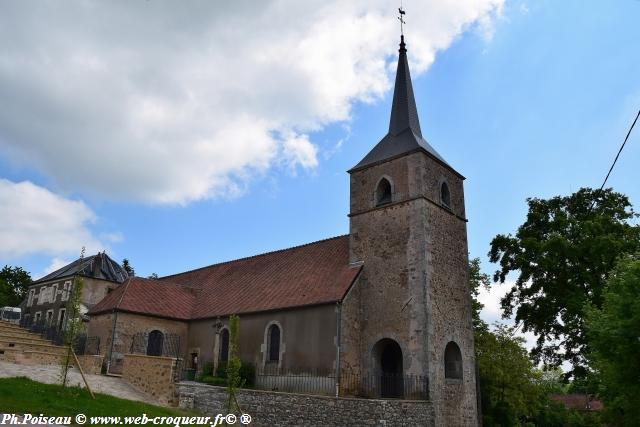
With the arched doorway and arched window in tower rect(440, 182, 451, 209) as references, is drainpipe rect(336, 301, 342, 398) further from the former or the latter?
arched window in tower rect(440, 182, 451, 209)

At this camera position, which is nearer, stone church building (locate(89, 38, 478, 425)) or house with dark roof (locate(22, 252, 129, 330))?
stone church building (locate(89, 38, 478, 425))

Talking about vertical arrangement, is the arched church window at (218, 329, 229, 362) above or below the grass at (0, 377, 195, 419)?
above

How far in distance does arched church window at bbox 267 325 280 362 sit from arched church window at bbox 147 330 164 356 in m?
6.86

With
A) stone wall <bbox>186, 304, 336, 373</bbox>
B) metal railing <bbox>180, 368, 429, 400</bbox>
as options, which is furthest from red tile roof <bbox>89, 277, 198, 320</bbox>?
metal railing <bbox>180, 368, 429, 400</bbox>

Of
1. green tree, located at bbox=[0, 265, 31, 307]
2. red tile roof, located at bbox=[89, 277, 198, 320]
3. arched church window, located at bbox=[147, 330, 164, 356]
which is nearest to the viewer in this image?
red tile roof, located at bbox=[89, 277, 198, 320]

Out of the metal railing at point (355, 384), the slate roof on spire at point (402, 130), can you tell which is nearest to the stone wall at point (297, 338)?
the metal railing at point (355, 384)

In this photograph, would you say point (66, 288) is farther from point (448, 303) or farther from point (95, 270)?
point (448, 303)

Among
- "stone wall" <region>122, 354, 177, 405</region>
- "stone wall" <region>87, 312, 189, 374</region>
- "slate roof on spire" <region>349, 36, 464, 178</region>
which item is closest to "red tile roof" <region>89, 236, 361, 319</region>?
"stone wall" <region>87, 312, 189, 374</region>

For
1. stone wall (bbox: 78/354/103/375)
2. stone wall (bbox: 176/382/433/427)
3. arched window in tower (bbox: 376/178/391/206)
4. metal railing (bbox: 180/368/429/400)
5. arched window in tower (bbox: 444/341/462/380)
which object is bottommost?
stone wall (bbox: 176/382/433/427)

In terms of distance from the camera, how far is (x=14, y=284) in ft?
178

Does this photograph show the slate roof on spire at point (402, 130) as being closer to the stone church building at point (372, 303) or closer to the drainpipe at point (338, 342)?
the stone church building at point (372, 303)

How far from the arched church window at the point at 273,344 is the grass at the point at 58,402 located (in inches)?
284

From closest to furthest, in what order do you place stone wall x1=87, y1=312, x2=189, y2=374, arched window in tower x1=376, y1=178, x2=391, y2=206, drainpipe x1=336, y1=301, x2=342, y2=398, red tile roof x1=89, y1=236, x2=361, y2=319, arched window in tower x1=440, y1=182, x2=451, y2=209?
drainpipe x1=336, y1=301, x2=342, y2=398
red tile roof x1=89, y1=236, x2=361, y2=319
arched window in tower x1=376, y1=178, x2=391, y2=206
stone wall x1=87, y1=312, x2=189, y2=374
arched window in tower x1=440, y1=182, x2=451, y2=209

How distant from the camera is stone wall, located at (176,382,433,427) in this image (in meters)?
17.6
